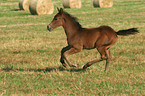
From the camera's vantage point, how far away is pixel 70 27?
7805 millimetres

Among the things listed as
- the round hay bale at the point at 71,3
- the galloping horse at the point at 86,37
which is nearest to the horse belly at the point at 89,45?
the galloping horse at the point at 86,37

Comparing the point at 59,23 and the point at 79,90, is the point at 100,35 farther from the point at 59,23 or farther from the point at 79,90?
the point at 79,90

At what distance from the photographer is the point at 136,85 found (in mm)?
6598

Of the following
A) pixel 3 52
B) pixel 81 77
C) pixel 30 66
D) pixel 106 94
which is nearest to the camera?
pixel 106 94

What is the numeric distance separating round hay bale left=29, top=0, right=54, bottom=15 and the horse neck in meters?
18.8

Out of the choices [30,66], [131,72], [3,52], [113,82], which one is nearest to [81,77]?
[113,82]

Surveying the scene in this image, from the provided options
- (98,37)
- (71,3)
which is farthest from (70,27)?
(71,3)

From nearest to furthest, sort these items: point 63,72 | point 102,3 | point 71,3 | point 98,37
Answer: point 98,37, point 63,72, point 71,3, point 102,3

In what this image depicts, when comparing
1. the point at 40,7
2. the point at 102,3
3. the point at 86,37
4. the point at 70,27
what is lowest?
the point at 102,3

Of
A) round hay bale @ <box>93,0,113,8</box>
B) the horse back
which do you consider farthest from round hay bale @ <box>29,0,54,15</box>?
the horse back

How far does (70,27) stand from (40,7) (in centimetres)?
1928

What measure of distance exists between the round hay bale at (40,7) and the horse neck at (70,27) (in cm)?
1879

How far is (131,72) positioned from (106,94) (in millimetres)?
1973

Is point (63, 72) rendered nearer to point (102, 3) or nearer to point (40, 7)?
point (40, 7)
